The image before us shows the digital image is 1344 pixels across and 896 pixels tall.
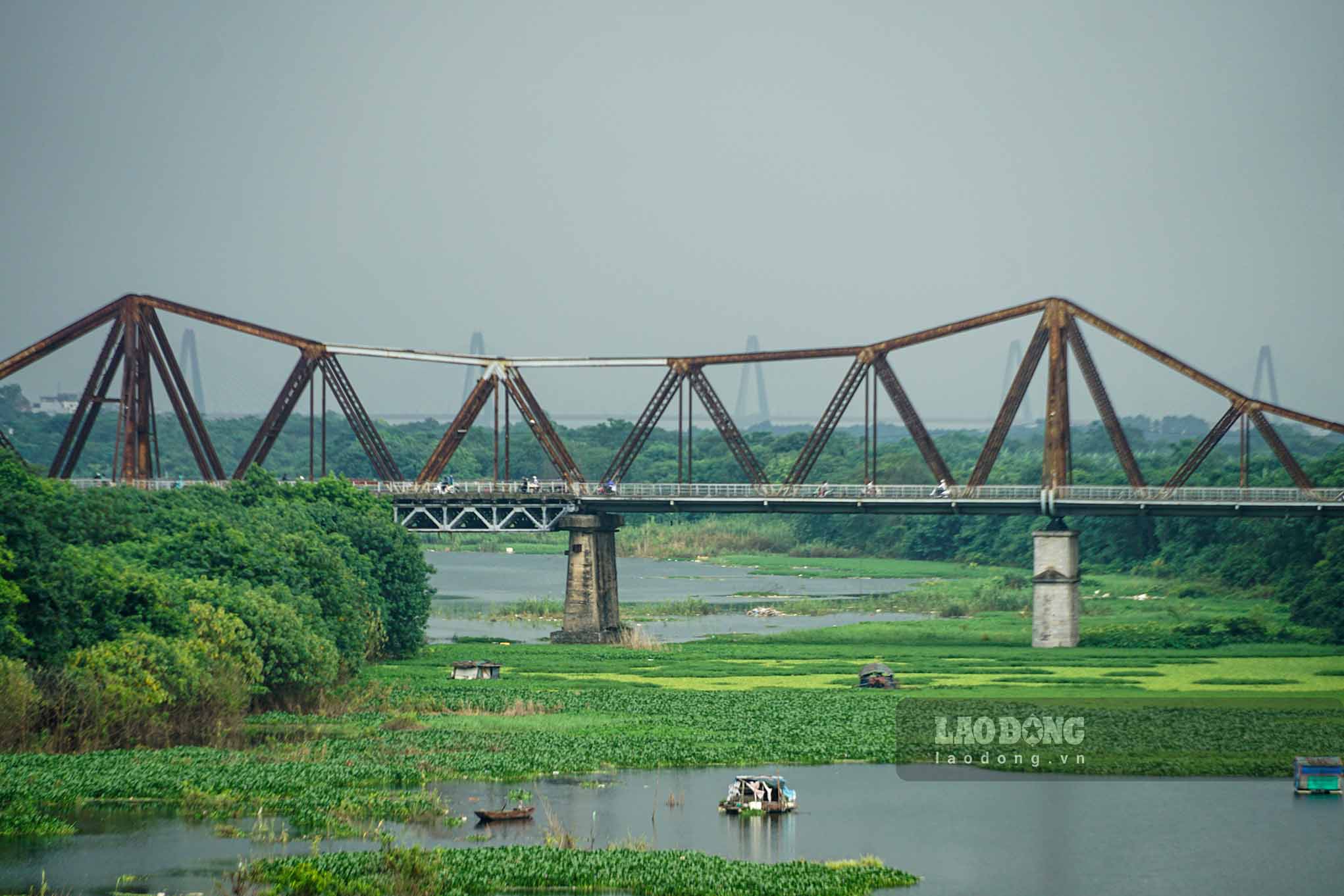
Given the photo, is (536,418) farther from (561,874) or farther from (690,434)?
(561,874)

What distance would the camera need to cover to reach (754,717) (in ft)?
266

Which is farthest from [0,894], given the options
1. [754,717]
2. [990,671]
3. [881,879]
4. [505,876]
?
[990,671]

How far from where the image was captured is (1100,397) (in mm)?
119875

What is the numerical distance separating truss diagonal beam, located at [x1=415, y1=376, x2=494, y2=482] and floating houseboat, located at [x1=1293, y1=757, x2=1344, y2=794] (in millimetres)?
76152

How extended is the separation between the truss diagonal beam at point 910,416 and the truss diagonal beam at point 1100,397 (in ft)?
35.7

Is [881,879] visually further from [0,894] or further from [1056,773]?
[0,894]

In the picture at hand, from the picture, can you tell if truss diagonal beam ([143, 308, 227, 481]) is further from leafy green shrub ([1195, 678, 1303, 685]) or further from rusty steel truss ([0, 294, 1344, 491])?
leafy green shrub ([1195, 678, 1303, 685])

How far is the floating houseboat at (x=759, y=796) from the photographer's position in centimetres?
6156

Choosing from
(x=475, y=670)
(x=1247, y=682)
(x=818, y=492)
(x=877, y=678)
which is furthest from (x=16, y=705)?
(x=818, y=492)

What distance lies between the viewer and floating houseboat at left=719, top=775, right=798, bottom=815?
61.6 metres

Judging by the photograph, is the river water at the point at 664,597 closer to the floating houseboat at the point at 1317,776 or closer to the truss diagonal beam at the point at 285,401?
the truss diagonal beam at the point at 285,401

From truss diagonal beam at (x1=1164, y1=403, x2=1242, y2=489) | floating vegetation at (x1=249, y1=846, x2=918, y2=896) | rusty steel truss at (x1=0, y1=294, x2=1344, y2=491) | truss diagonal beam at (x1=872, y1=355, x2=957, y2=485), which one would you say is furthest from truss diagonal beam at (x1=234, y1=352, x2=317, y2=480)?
floating vegetation at (x1=249, y1=846, x2=918, y2=896)

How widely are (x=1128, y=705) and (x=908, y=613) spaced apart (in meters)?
65.4

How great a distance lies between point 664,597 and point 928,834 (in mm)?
108921
